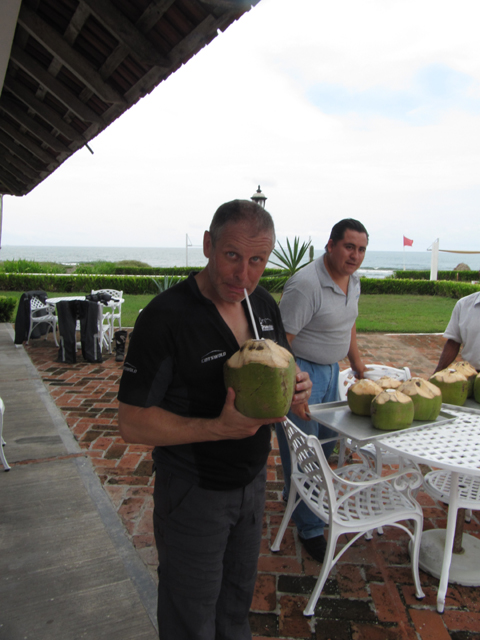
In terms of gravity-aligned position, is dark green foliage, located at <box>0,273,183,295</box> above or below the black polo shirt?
below

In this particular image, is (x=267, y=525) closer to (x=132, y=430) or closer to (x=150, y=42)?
(x=132, y=430)

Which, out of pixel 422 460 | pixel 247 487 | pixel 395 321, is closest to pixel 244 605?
pixel 247 487

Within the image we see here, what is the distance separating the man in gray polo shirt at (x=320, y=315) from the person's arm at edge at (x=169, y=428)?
136cm

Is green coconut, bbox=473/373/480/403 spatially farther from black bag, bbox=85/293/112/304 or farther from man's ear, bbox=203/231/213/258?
black bag, bbox=85/293/112/304

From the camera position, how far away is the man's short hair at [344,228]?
259 cm

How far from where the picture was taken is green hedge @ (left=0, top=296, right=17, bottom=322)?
11.2 meters

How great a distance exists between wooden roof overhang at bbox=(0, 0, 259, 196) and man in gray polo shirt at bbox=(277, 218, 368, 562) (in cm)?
136

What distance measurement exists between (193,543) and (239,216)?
994mm

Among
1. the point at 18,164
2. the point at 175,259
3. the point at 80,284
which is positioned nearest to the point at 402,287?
the point at 80,284

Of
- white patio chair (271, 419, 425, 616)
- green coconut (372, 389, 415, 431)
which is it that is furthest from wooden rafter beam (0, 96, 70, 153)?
green coconut (372, 389, 415, 431)

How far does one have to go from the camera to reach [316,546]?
8.42 ft

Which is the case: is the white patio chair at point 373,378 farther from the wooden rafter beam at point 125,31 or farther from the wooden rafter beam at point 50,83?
the wooden rafter beam at point 50,83

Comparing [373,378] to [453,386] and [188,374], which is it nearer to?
[453,386]

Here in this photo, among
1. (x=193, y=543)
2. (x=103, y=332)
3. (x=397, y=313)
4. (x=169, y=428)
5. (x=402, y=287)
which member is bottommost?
(x=397, y=313)
